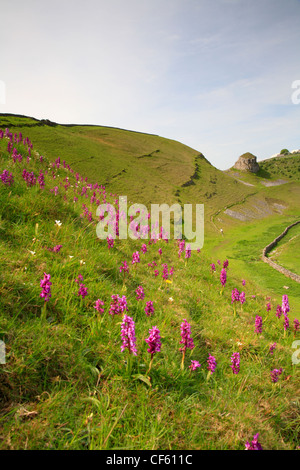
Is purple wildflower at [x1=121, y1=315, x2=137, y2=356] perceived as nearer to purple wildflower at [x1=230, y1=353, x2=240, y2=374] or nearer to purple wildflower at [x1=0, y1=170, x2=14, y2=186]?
purple wildflower at [x1=230, y1=353, x2=240, y2=374]

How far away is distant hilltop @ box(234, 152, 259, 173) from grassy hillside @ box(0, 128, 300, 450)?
2348 inches

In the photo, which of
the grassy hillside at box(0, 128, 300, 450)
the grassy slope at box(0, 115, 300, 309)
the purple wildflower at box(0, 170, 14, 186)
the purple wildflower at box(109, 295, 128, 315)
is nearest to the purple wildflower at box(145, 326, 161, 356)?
the grassy hillside at box(0, 128, 300, 450)

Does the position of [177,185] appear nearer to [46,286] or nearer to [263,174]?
[46,286]

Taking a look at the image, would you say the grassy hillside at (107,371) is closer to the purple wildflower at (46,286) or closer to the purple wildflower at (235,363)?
the purple wildflower at (46,286)

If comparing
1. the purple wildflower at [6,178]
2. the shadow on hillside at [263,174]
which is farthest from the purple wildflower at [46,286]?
the shadow on hillside at [263,174]

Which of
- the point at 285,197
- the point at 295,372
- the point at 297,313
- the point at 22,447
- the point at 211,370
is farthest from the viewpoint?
the point at 285,197

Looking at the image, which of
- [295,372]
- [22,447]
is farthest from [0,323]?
[295,372]

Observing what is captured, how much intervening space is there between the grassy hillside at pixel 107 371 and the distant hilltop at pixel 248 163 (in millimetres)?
59638

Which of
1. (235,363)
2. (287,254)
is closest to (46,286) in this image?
(235,363)

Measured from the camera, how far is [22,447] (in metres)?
1.82

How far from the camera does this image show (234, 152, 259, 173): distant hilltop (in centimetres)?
5709

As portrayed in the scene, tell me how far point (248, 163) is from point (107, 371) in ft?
207

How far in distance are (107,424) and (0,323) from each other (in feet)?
5.06

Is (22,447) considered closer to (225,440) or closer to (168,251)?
(225,440)
